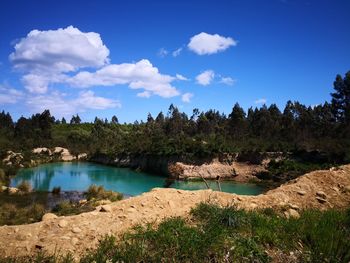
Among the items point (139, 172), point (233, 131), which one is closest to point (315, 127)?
point (233, 131)

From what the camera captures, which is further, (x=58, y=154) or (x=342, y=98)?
(x=58, y=154)

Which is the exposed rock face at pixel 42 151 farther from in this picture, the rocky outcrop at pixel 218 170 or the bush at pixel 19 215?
the bush at pixel 19 215

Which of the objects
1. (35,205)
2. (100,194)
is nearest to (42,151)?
(100,194)

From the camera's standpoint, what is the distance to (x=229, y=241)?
635 cm

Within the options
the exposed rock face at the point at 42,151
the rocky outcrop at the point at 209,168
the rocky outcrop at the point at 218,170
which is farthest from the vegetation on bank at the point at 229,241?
the exposed rock face at the point at 42,151

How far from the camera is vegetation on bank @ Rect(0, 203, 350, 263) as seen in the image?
5848 mm

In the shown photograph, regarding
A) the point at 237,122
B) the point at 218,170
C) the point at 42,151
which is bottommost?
the point at 218,170

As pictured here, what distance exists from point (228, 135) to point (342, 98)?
2470cm

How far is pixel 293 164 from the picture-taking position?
155ft

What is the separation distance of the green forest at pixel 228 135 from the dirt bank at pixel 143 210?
1220 inches

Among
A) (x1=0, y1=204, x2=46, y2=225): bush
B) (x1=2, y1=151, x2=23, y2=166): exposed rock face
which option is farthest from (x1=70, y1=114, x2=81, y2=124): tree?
(x1=0, y1=204, x2=46, y2=225): bush

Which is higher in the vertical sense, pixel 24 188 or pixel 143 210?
pixel 143 210

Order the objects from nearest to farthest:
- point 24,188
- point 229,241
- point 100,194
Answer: point 229,241
point 100,194
point 24,188

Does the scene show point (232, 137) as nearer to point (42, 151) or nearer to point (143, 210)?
point (42, 151)
